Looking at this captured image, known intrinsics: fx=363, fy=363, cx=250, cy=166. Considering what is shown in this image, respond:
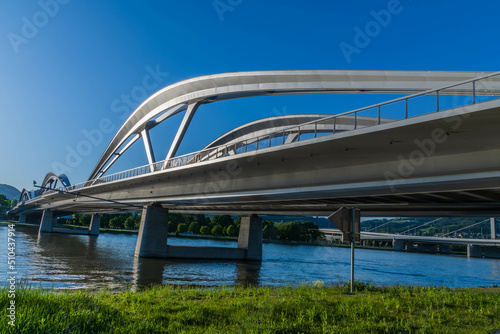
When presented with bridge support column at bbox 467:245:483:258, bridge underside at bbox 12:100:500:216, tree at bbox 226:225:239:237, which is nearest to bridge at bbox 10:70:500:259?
bridge underside at bbox 12:100:500:216

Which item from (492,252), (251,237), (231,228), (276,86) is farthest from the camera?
(231,228)

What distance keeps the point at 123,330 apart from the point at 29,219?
14847 centimetres

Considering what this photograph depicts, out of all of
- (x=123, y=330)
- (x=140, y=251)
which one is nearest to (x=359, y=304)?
(x=123, y=330)

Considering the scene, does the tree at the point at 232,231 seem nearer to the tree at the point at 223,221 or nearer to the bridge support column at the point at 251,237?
the tree at the point at 223,221

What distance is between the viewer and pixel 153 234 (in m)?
38.2

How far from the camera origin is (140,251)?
36844 millimetres

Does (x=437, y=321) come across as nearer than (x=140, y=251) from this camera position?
Yes

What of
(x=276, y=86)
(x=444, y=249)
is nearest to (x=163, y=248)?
(x=276, y=86)

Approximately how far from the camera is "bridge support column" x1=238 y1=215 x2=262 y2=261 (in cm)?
4394

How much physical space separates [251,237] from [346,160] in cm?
2921

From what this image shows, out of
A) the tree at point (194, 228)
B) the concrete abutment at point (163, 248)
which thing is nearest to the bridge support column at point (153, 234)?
the concrete abutment at point (163, 248)

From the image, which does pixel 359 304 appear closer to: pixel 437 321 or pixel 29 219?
pixel 437 321

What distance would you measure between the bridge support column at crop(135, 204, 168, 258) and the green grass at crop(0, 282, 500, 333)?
29.0m

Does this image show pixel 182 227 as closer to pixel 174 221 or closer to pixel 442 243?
pixel 174 221
